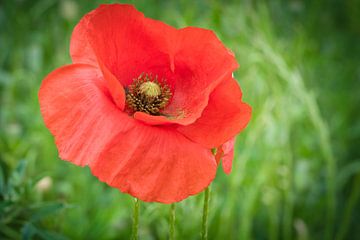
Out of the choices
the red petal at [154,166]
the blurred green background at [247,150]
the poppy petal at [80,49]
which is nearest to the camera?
the red petal at [154,166]

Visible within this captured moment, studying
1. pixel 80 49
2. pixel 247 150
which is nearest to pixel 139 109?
pixel 80 49

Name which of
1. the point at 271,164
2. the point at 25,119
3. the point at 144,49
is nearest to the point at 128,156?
the point at 144,49

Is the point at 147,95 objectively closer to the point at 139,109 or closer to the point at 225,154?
the point at 139,109

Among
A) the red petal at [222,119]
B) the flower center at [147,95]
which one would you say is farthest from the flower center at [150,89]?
the red petal at [222,119]

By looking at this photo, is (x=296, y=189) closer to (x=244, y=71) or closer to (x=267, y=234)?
(x=267, y=234)

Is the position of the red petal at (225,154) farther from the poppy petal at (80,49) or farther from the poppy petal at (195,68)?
the poppy petal at (80,49)

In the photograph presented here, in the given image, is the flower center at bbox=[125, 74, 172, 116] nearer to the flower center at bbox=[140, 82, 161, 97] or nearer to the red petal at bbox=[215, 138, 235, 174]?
the flower center at bbox=[140, 82, 161, 97]
